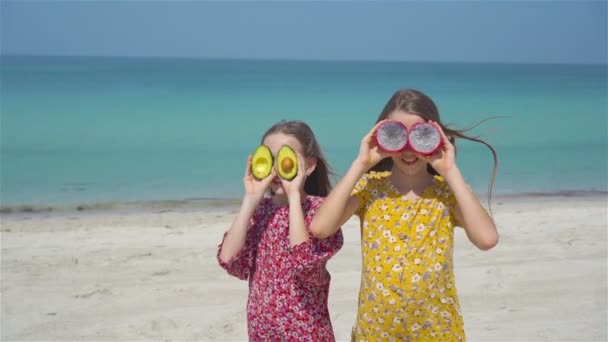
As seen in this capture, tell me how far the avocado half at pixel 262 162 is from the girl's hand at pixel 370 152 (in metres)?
0.40

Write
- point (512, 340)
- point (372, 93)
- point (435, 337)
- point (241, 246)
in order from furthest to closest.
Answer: point (372, 93), point (512, 340), point (241, 246), point (435, 337)

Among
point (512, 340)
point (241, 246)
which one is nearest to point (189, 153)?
point (512, 340)

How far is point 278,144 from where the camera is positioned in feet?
11.0

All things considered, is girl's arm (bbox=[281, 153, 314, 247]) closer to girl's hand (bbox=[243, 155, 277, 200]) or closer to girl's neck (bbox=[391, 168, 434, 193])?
girl's hand (bbox=[243, 155, 277, 200])

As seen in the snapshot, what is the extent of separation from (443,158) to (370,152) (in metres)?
0.29

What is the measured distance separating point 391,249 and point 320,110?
27.8m

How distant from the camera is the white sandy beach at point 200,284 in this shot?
539 centimetres

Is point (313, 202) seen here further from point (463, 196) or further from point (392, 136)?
point (463, 196)

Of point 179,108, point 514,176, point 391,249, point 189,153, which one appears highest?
point 391,249

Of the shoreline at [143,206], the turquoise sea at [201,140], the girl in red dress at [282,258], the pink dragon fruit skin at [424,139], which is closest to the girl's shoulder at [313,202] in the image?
the girl in red dress at [282,258]

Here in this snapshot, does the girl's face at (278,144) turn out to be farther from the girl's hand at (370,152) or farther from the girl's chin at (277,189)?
the girl's hand at (370,152)

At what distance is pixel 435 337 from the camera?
300cm

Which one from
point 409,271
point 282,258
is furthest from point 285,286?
point 409,271

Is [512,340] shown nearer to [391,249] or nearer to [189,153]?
[391,249]
